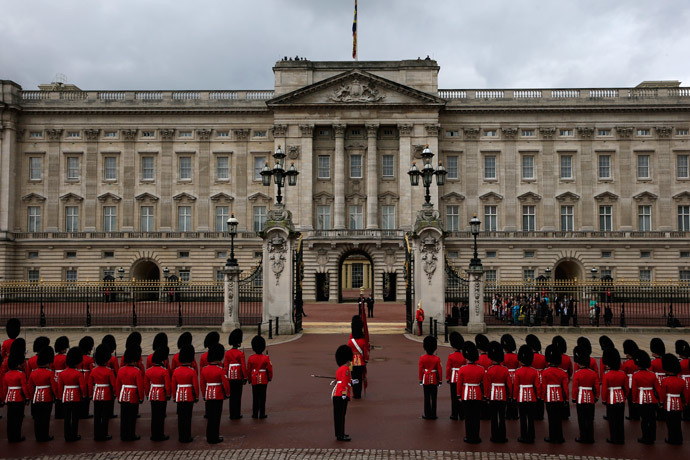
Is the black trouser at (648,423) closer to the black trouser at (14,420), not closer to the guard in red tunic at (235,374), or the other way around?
the guard in red tunic at (235,374)

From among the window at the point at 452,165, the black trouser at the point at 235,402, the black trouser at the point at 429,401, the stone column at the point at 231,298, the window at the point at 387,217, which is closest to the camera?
the black trouser at the point at 429,401

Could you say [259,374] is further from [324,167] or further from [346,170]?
[324,167]

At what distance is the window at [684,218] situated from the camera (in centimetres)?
4962

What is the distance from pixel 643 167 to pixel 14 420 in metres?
53.7

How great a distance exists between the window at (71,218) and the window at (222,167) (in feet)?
45.4

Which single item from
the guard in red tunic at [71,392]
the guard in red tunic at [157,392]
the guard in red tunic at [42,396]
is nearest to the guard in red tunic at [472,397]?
the guard in red tunic at [157,392]

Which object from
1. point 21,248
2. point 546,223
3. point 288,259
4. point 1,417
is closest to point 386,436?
point 1,417

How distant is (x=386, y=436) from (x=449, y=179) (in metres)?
43.1

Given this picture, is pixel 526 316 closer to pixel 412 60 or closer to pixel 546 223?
pixel 546 223

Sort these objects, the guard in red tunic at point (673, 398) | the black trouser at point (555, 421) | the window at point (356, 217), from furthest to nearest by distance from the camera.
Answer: the window at point (356, 217) < the black trouser at point (555, 421) < the guard in red tunic at point (673, 398)

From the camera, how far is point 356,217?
163 feet

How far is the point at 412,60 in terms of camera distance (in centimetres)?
4953

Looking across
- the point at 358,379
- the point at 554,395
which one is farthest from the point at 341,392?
the point at 554,395

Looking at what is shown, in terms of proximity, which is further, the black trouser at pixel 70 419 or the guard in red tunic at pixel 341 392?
the black trouser at pixel 70 419
